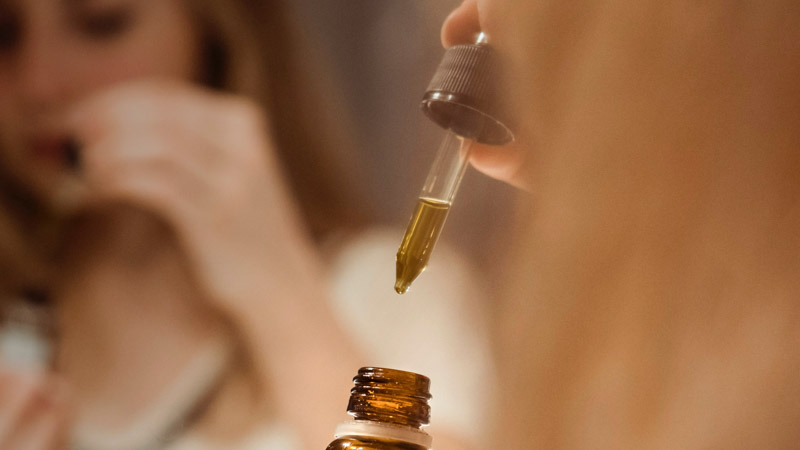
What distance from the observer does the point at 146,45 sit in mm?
852

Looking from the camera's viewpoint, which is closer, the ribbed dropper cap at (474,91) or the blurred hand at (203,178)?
the ribbed dropper cap at (474,91)

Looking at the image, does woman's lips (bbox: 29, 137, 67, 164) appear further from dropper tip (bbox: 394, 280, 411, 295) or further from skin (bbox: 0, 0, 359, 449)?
dropper tip (bbox: 394, 280, 411, 295)

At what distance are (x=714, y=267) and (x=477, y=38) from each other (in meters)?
0.07

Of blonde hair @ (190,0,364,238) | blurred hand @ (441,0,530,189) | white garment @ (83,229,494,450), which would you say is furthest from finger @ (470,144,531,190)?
blonde hair @ (190,0,364,238)

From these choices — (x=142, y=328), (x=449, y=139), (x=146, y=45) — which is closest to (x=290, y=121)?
(x=146, y=45)

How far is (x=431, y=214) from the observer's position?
178 mm

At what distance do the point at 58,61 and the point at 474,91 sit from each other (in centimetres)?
80

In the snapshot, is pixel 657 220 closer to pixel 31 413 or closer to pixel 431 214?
pixel 431 214

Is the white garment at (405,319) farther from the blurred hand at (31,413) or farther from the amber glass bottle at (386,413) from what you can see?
the amber glass bottle at (386,413)

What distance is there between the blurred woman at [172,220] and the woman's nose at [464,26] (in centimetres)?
61

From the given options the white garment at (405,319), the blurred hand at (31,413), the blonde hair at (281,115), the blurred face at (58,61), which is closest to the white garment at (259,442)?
the white garment at (405,319)

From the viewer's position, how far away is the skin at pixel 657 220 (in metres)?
0.12

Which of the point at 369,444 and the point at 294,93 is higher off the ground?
the point at 294,93

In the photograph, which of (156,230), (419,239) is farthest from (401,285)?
(156,230)
